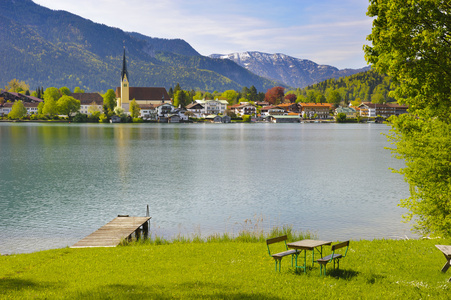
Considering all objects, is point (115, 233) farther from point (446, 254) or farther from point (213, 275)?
point (446, 254)

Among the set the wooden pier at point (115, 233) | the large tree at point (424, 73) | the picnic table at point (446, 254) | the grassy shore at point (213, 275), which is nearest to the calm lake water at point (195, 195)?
the wooden pier at point (115, 233)

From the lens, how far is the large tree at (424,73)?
13258mm

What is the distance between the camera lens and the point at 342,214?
27984 millimetres

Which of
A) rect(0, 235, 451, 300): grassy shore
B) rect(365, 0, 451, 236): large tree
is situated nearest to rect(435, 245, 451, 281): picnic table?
rect(0, 235, 451, 300): grassy shore

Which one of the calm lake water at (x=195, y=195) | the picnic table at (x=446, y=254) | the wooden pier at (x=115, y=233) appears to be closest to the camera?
the picnic table at (x=446, y=254)

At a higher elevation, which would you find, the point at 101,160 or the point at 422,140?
the point at 422,140


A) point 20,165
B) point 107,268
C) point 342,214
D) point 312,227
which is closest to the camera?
point 107,268

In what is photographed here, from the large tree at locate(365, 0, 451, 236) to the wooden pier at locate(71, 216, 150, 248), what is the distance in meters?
12.0

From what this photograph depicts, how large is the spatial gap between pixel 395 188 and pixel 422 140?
25354 millimetres

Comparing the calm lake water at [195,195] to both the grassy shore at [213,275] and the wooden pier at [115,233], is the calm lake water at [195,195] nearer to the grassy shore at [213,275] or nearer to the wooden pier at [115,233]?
the wooden pier at [115,233]

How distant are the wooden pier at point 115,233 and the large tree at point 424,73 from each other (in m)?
12.0

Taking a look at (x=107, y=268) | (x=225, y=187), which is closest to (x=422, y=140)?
(x=107, y=268)

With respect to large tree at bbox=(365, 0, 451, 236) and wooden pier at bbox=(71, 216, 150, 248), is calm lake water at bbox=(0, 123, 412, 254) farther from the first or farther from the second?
large tree at bbox=(365, 0, 451, 236)

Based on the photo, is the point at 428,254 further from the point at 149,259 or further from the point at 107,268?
the point at 107,268
